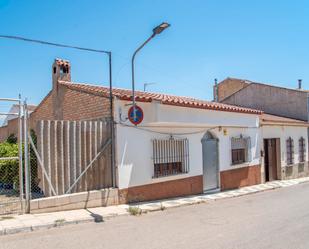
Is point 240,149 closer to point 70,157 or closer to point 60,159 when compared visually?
point 70,157

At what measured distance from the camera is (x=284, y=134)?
18.9 metres

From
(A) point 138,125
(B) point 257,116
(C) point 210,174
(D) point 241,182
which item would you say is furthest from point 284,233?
(B) point 257,116

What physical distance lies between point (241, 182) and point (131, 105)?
775 cm

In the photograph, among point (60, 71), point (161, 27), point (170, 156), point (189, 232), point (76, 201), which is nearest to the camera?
point (189, 232)

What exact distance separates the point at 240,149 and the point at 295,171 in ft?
21.2

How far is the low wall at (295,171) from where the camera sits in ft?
61.1

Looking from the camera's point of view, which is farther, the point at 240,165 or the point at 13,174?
the point at 240,165

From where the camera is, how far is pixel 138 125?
33.8 ft

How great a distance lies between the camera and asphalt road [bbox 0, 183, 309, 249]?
6.04m

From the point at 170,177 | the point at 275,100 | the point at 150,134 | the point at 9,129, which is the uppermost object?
the point at 275,100

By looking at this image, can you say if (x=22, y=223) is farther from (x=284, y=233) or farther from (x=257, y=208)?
(x=257, y=208)

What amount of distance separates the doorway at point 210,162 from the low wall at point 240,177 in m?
0.40

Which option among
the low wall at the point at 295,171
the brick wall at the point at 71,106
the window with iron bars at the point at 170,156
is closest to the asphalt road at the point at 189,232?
the window with iron bars at the point at 170,156

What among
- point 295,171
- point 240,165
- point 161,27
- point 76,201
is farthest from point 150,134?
point 295,171
